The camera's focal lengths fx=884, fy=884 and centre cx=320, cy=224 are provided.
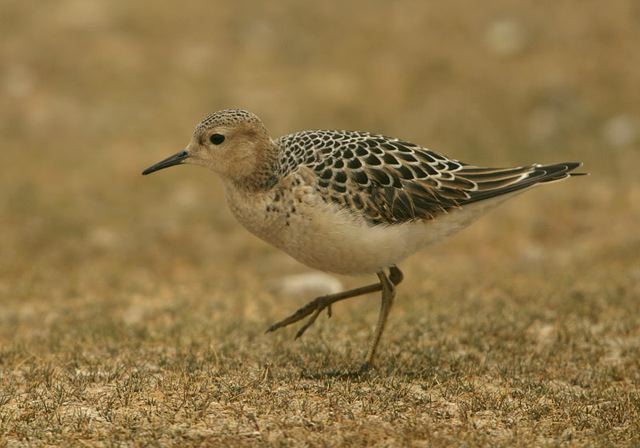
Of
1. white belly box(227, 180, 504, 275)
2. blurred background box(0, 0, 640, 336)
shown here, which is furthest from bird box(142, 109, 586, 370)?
blurred background box(0, 0, 640, 336)

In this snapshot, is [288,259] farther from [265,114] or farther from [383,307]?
[383,307]

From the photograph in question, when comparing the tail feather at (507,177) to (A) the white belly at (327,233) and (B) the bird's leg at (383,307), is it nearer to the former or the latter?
(A) the white belly at (327,233)

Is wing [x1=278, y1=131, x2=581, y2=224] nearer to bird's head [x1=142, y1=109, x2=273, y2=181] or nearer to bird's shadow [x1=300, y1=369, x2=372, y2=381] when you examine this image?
bird's head [x1=142, y1=109, x2=273, y2=181]

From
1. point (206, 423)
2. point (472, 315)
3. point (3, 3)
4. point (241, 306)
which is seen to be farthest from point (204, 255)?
point (3, 3)

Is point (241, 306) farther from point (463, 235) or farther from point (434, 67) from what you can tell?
point (434, 67)

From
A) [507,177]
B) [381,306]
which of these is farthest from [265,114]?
[381,306]

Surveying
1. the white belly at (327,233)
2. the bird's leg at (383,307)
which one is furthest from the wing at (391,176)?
A: the bird's leg at (383,307)
